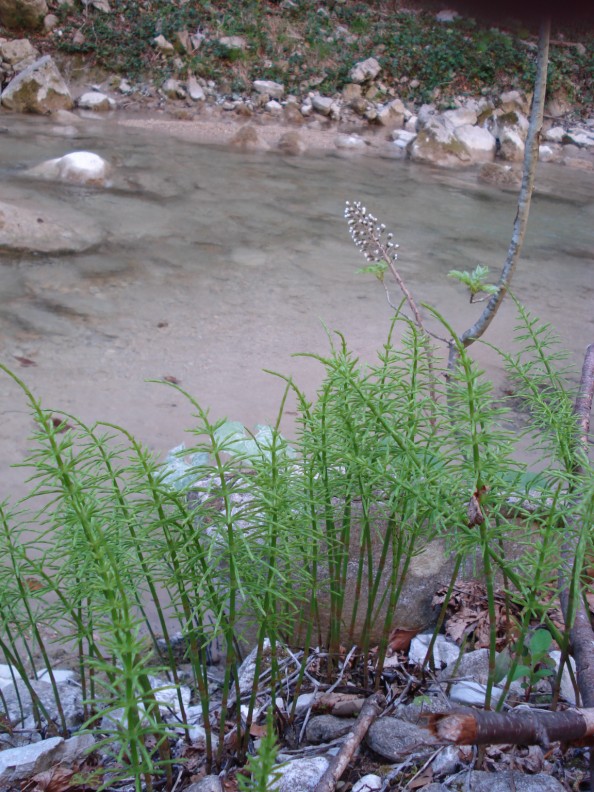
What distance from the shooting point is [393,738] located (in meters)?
1.51

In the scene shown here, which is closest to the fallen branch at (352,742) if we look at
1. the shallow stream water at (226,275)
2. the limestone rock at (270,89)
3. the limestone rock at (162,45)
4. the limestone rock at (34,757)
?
the limestone rock at (34,757)

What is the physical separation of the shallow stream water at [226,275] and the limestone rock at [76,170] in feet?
0.51

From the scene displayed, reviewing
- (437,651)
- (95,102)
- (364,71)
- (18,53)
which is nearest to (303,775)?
(437,651)

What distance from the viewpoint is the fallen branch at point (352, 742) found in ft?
4.47

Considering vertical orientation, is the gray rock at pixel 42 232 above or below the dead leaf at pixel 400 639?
above

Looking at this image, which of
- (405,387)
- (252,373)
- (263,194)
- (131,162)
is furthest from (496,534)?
(131,162)

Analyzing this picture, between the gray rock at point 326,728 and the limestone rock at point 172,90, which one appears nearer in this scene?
the gray rock at point 326,728

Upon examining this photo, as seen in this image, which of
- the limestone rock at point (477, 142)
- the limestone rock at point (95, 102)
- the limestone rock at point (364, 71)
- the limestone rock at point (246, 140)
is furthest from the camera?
the limestone rock at point (364, 71)

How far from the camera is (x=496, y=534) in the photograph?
1373 millimetres

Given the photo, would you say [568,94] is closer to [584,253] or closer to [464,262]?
[584,253]

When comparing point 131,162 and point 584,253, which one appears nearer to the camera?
point 584,253

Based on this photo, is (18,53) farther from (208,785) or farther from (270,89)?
(208,785)

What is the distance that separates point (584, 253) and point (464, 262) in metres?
1.23

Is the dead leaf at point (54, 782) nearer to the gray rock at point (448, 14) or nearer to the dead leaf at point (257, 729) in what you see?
the dead leaf at point (257, 729)
